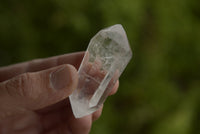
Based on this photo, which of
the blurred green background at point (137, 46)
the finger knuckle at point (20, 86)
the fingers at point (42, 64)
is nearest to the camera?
the finger knuckle at point (20, 86)

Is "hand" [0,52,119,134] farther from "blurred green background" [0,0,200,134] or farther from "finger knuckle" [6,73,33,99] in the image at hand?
"blurred green background" [0,0,200,134]

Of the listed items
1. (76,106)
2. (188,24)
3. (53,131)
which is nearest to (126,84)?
(188,24)

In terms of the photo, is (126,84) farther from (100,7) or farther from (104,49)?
(104,49)

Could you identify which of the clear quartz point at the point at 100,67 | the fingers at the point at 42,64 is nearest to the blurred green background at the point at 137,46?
the fingers at the point at 42,64

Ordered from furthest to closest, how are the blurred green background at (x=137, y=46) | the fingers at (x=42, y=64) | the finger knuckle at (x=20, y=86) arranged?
the blurred green background at (x=137, y=46), the fingers at (x=42, y=64), the finger knuckle at (x=20, y=86)

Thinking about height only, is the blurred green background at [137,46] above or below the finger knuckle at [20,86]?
below

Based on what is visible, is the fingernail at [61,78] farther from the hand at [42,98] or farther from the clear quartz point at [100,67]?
the clear quartz point at [100,67]

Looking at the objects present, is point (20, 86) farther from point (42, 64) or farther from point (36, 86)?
point (42, 64)

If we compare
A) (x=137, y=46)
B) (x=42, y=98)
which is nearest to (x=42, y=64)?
(x=42, y=98)

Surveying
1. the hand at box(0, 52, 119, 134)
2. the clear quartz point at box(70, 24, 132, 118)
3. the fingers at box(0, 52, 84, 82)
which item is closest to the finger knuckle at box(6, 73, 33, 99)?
the hand at box(0, 52, 119, 134)
